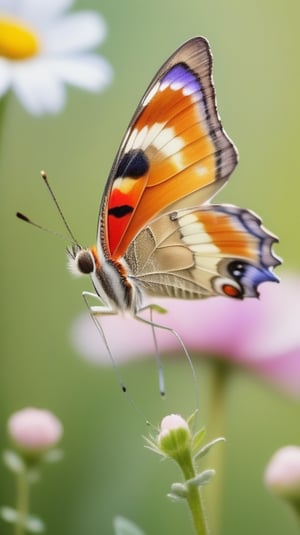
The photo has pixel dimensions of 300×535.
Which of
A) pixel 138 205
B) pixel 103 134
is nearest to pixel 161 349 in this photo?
pixel 138 205

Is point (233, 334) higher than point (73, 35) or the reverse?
the reverse

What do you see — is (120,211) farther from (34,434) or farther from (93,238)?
(93,238)

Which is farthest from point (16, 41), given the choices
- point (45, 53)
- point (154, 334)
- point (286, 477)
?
point (286, 477)

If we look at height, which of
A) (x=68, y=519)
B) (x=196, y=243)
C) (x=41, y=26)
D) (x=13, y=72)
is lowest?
(x=68, y=519)

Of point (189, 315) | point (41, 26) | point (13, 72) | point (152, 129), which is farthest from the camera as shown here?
point (41, 26)

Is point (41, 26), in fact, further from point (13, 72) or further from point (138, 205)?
point (138, 205)

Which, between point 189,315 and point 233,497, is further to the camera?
point 233,497
